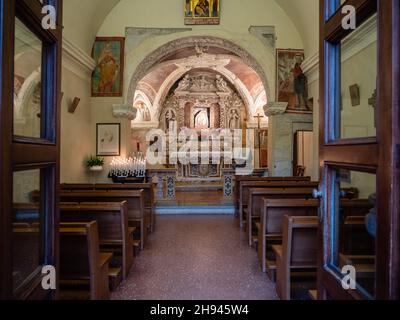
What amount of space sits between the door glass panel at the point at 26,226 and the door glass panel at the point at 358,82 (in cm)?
141

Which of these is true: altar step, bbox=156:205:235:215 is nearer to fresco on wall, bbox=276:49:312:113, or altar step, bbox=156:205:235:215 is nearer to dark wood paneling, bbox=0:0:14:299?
fresco on wall, bbox=276:49:312:113

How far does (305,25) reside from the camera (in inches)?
310

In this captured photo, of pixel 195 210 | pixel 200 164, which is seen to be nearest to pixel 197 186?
pixel 200 164

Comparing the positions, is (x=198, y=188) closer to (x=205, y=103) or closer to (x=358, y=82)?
(x=205, y=103)

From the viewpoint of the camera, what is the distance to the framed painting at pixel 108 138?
28.2ft

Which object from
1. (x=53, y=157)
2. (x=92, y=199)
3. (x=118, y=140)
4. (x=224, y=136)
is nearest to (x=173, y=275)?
(x=92, y=199)

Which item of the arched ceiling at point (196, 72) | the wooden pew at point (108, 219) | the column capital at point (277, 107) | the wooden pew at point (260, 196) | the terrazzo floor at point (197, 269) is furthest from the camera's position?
the arched ceiling at point (196, 72)

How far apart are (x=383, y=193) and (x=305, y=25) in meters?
7.96

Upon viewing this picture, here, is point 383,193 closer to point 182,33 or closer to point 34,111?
point 34,111

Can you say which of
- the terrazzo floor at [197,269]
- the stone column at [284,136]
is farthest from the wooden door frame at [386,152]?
the stone column at [284,136]

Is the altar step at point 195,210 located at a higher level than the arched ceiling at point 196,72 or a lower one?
lower

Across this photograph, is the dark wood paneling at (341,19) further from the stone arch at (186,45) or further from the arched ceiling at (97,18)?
the stone arch at (186,45)

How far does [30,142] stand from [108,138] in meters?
7.65
